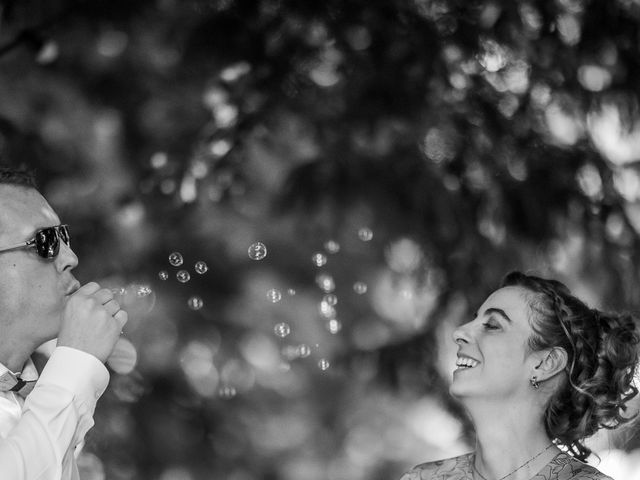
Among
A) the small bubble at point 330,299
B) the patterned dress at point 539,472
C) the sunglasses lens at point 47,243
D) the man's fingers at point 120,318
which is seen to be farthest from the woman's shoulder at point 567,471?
the small bubble at point 330,299

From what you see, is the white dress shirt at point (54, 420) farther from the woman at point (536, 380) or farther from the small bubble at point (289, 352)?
the small bubble at point (289, 352)

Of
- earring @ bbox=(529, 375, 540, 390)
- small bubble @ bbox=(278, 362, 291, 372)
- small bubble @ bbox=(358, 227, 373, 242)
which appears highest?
earring @ bbox=(529, 375, 540, 390)

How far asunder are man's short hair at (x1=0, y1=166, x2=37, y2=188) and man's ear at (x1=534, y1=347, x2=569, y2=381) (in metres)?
1.05

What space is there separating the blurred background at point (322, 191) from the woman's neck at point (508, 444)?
1.11 meters

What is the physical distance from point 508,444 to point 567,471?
12cm

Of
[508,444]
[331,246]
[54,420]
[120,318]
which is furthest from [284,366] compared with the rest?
[54,420]

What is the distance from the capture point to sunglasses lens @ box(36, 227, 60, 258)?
1.49 m

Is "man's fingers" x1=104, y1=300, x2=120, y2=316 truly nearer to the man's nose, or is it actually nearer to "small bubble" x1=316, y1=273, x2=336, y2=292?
the man's nose

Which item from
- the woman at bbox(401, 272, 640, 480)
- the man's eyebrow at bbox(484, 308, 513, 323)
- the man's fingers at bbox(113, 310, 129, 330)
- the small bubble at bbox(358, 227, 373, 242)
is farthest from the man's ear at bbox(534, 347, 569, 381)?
the small bubble at bbox(358, 227, 373, 242)

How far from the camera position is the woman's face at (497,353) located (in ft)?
5.84

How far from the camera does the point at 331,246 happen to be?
2.97 meters

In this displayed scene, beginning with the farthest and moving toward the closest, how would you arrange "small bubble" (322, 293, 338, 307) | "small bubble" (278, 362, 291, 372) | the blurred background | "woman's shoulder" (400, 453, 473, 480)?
1. "small bubble" (278, 362, 291, 372)
2. the blurred background
3. "small bubble" (322, 293, 338, 307)
4. "woman's shoulder" (400, 453, 473, 480)

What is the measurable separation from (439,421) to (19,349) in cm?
180

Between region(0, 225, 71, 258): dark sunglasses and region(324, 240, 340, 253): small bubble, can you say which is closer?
region(0, 225, 71, 258): dark sunglasses
